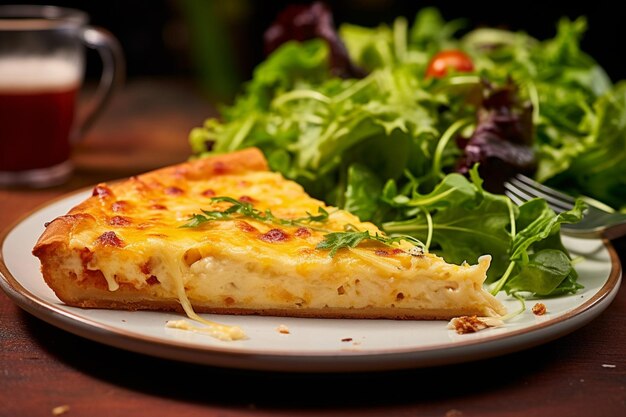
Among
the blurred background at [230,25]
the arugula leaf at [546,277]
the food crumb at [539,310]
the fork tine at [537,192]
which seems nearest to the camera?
the food crumb at [539,310]

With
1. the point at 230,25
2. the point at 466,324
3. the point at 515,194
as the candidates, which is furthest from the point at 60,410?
the point at 230,25

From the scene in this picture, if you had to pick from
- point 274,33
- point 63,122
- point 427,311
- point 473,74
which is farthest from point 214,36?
point 427,311

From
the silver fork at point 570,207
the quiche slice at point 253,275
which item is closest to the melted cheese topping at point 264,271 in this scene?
the quiche slice at point 253,275

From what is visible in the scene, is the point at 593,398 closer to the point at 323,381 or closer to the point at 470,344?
the point at 470,344

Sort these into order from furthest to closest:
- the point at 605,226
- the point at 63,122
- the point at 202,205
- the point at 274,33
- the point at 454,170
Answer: the point at 274,33, the point at 63,122, the point at 454,170, the point at 605,226, the point at 202,205

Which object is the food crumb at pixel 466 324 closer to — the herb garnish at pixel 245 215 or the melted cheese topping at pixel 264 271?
the melted cheese topping at pixel 264 271

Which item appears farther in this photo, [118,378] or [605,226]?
[605,226]

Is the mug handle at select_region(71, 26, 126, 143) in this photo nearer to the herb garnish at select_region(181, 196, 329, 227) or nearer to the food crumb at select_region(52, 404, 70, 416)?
the herb garnish at select_region(181, 196, 329, 227)
